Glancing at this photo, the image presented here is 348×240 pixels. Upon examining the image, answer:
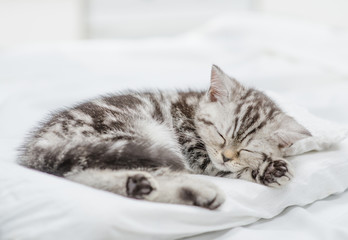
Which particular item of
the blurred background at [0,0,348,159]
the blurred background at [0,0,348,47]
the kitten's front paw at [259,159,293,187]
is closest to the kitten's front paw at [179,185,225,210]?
the kitten's front paw at [259,159,293,187]

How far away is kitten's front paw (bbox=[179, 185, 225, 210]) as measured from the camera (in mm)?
1104

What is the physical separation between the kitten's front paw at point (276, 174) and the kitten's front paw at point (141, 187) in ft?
1.14

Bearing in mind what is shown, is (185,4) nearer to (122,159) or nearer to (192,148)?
(192,148)

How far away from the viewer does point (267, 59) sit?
9.01 ft

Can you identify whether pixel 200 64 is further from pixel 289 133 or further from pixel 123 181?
pixel 123 181

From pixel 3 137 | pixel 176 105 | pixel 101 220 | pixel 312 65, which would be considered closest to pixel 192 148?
pixel 176 105

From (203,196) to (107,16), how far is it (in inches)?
145

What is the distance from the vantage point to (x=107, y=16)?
178 inches

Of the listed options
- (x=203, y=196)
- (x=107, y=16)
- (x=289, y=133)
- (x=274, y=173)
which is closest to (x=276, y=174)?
(x=274, y=173)

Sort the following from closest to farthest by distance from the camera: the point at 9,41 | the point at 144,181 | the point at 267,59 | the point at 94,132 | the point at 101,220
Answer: the point at 101,220, the point at 144,181, the point at 94,132, the point at 267,59, the point at 9,41

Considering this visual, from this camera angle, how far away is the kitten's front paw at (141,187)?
1097mm

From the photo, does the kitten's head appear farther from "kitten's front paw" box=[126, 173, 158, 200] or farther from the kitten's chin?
"kitten's front paw" box=[126, 173, 158, 200]

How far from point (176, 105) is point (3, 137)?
0.68 m

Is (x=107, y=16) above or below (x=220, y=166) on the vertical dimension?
above
